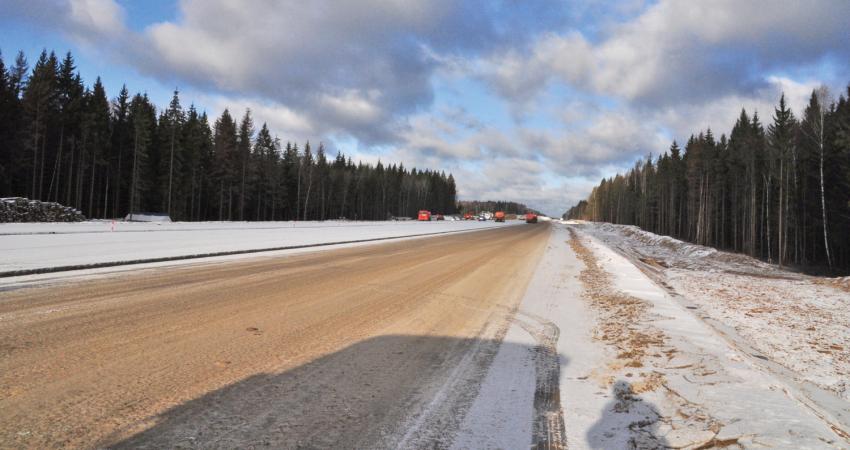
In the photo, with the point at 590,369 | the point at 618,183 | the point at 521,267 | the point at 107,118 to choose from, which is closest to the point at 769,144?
the point at 521,267

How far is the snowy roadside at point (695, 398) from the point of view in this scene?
279cm

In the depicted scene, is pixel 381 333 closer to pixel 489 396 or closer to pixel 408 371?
pixel 408 371

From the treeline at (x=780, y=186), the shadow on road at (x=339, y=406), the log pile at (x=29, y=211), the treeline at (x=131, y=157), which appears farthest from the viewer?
the treeline at (x=131, y=157)

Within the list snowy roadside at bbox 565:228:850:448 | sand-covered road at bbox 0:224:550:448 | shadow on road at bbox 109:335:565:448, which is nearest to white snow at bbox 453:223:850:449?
snowy roadside at bbox 565:228:850:448

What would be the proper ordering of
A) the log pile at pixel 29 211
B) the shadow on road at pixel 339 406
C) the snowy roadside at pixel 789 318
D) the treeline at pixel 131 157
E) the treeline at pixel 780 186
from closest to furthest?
the shadow on road at pixel 339 406
the snowy roadside at pixel 789 318
the log pile at pixel 29 211
the treeline at pixel 780 186
the treeline at pixel 131 157

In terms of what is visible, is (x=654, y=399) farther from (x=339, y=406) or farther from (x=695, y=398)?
(x=339, y=406)

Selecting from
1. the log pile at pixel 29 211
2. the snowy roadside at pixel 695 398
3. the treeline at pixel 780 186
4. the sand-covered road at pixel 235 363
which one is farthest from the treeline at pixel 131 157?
the treeline at pixel 780 186

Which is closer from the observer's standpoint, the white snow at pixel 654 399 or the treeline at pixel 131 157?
the white snow at pixel 654 399

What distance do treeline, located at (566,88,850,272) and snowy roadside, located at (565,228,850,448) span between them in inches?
1358

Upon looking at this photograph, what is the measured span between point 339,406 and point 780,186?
48.9m

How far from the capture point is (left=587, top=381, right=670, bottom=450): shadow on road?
2.78 m

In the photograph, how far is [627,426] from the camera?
3002mm

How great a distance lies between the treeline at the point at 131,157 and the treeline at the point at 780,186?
210 feet

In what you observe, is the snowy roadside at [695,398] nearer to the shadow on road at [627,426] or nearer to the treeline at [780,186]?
the shadow on road at [627,426]
